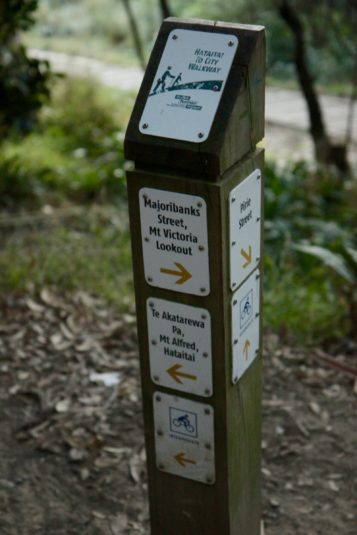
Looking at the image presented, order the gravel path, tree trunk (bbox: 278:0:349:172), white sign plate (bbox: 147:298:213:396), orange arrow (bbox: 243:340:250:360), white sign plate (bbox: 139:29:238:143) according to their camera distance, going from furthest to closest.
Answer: the gravel path → tree trunk (bbox: 278:0:349:172) → orange arrow (bbox: 243:340:250:360) → white sign plate (bbox: 147:298:213:396) → white sign plate (bbox: 139:29:238:143)

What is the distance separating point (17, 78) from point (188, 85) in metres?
4.52

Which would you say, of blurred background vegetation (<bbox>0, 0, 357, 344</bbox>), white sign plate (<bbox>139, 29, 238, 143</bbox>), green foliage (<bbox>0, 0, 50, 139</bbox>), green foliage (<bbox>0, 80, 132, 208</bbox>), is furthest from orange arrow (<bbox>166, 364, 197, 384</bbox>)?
green foliage (<bbox>0, 0, 50, 139</bbox>)

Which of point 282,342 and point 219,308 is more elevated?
point 219,308

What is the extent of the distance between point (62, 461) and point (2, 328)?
4.08 ft

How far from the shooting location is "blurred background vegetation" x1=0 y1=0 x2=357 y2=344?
16.6 feet

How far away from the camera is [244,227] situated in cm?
238

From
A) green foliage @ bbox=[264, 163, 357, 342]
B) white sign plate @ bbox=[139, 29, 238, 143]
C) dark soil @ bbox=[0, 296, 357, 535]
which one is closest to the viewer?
white sign plate @ bbox=[139, 29, 238, 143]

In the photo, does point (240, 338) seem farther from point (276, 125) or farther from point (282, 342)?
point (276, 125)

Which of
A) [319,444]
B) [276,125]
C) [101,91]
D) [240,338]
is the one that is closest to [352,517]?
[319,444]

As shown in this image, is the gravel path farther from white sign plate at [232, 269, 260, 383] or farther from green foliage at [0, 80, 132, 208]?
white sign plate at [232, 269, 260, 383]

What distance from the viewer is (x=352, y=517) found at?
3.29m

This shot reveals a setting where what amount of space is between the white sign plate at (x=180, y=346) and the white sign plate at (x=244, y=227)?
165 mm

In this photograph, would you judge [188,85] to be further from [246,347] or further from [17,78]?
[17,78]

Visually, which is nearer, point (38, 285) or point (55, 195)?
point (38, 285)
